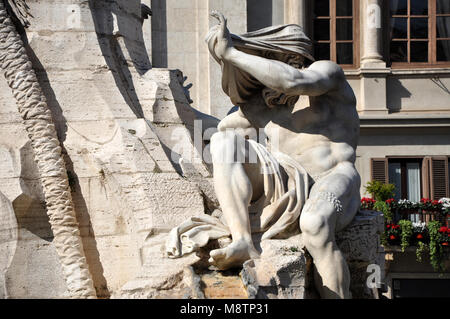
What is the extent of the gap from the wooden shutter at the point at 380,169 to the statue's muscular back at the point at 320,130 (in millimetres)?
→ 18348

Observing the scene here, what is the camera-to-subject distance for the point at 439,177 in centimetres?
2827

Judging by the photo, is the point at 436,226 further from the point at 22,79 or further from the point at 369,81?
the point at 22,79

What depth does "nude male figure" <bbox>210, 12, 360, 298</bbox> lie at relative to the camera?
30.4 ft

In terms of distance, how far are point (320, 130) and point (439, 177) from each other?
18795 millimetres

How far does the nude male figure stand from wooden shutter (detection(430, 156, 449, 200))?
18316 millimetres

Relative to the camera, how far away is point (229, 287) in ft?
29.8

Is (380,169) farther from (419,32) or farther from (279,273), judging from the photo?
(279,273)

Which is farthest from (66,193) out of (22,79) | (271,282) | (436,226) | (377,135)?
(377,135)

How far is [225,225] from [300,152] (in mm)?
893

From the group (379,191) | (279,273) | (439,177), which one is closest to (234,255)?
(279,273)

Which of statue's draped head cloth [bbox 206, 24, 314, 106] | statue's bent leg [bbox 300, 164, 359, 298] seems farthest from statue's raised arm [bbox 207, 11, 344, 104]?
statue's bent leg [bbox 300, 164, 359, 298]

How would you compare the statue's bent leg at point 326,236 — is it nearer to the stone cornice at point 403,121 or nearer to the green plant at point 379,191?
the green plant at point 379,191

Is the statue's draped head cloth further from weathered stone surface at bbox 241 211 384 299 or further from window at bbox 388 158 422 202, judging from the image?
window at bbox 388 158 422 202

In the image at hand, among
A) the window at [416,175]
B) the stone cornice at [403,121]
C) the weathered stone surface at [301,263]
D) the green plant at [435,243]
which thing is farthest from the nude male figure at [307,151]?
the stone cornice at [403,121]
